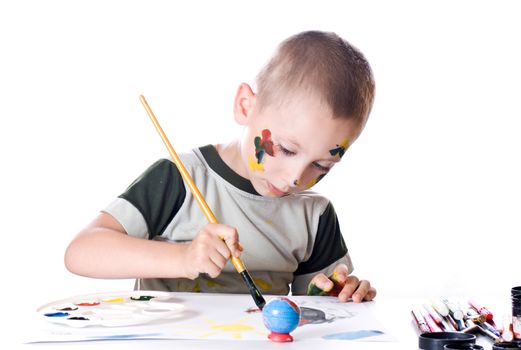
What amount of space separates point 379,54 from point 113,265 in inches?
50.1

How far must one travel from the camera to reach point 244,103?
3.52 ft

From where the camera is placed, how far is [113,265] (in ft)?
3.15

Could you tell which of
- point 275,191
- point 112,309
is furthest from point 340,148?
point 112,309

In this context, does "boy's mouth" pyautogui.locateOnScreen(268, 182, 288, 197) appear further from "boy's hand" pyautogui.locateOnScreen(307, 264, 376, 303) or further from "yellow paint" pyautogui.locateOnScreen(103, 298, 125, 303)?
"yellow paint" pyautogui.locateOnScreen(103, 298, 125, 303)

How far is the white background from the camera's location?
1.94 m

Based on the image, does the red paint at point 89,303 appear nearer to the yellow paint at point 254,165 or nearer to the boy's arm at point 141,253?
the boy's arm at point 141,253

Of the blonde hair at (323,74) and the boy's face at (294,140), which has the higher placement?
the blonde hair at (323,74)

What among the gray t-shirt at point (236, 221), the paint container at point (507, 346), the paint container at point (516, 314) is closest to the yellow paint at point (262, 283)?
the gray t-shirt at point (236, 221)

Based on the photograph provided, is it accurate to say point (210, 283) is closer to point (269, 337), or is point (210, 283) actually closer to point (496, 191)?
point (269, 337)

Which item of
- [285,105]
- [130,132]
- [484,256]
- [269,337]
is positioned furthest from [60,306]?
[484,256]

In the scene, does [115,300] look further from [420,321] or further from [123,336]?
[420,321]

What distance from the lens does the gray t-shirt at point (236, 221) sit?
42.3 inches

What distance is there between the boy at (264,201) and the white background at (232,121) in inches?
32.5

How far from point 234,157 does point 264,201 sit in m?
0.07
